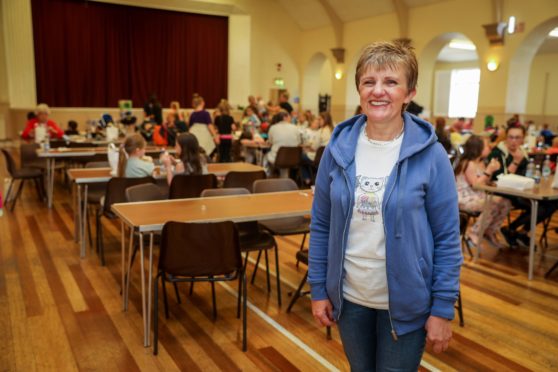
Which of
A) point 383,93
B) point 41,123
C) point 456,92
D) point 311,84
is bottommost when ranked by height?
point 41,123

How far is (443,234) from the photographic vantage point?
150 cm

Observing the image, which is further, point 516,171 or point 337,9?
point 337,9

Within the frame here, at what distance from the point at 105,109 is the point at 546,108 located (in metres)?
15.6

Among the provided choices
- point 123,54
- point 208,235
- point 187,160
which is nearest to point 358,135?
point 208,235

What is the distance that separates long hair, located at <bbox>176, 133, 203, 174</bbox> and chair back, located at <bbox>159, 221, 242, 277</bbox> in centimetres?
172

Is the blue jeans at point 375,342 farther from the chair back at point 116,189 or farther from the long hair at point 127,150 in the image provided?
the long hair at point 127,150

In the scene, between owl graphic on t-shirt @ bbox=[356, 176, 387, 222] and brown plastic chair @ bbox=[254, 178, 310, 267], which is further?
brown plastic chair @ bbox=[254, 178, 310, 267]

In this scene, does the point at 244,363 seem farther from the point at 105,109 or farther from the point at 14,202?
the point at 105,109

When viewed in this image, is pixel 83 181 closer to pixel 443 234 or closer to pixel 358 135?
pixel 358 135

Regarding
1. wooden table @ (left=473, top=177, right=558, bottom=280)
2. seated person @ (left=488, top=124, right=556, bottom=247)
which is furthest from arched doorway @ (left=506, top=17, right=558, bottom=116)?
wooden table @ (left=473, top=177, right=558, bottom=280)

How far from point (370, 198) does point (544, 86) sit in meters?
19.9

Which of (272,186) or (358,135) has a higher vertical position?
(358,135)

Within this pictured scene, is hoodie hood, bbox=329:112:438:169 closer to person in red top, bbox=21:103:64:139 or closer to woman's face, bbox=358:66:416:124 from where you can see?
woman's face, bbox=358:66:416:124

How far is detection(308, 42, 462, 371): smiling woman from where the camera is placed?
1.47m
